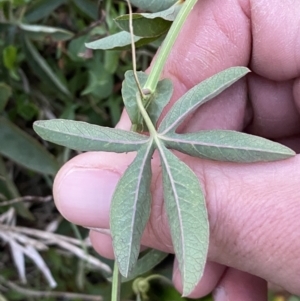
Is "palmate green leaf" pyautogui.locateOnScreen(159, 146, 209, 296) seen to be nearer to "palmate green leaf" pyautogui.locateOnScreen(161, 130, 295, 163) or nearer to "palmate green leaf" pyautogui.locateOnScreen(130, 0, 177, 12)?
"palmate green leaf" pyautogui.locateOnScreen(161, 130, 295, 163)

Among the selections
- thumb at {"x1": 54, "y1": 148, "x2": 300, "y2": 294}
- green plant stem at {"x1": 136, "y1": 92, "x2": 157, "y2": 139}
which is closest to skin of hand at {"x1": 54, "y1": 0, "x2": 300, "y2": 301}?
thumb at {"x1": 54, "y1": 148, "x2": 300, "y2": 294}

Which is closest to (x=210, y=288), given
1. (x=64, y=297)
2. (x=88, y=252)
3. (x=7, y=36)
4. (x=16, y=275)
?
(x=88, y=252)

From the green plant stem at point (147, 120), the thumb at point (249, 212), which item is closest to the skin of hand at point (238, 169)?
the thumb at point (249, 212)

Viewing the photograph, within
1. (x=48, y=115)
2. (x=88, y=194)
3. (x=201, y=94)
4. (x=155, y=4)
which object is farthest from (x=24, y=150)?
(x=201, y=94)

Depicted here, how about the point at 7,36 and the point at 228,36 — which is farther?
the point at 7,36

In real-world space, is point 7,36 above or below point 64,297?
above

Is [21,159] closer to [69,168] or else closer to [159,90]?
[69,168]

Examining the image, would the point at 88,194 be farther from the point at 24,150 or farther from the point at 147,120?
the point at 24,150
